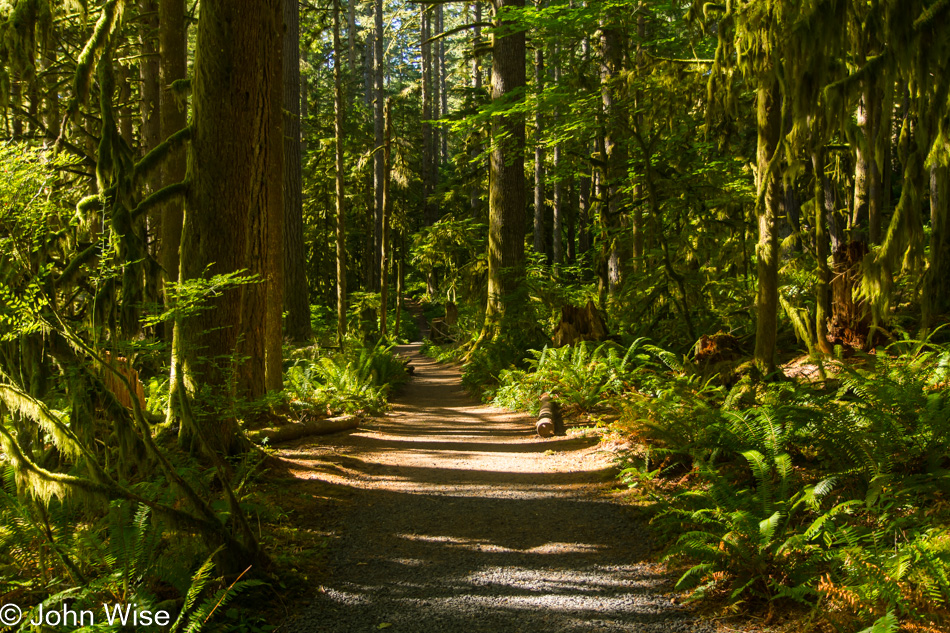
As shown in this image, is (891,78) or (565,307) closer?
(891,78)

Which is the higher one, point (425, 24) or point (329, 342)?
point (425, 24)

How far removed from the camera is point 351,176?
30.6m

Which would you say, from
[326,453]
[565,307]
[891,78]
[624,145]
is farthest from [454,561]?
[624,145]

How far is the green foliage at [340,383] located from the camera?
8.99 m

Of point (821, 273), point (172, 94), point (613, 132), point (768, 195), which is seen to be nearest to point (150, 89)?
point (172, 94)

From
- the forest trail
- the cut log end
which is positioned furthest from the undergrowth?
the cut log end

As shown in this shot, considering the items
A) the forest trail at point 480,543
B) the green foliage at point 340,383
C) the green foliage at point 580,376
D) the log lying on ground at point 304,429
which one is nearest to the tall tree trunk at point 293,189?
the green foliage at point 340,383

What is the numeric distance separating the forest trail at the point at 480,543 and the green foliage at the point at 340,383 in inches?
54.7

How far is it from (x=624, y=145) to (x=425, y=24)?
31.3 meters

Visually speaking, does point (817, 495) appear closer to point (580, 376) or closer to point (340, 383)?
point (580, 376)

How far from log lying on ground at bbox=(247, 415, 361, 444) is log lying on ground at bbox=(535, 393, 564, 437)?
8.84 ft

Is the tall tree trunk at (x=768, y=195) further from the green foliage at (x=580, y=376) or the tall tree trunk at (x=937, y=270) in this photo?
the green foliage at (x=580, y=376)

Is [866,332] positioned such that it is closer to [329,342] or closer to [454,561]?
[454,561]

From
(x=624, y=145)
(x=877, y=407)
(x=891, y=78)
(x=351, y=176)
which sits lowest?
(x=877, y=407)
